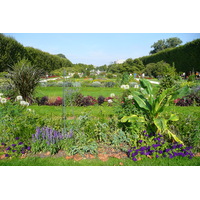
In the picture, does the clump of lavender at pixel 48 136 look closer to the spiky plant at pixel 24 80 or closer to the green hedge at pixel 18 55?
the spiky plant at pixel 24 80

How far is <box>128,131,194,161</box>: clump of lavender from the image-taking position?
3236mm

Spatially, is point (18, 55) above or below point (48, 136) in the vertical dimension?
above

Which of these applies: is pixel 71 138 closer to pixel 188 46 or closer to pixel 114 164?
pixel 114 164

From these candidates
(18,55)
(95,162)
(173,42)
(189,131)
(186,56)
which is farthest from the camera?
(173,42)

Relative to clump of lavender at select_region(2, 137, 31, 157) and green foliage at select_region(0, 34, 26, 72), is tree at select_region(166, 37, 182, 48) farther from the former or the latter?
clump of lavender at select_region(2, 137, 31, 157)

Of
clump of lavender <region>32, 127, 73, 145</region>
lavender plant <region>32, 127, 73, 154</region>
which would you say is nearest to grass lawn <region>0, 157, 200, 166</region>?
lavender plant <region>32, 127, 73, 154</region>

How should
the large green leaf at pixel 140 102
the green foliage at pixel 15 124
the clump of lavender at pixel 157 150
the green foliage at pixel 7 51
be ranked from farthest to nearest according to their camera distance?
the green foliage at pixel 7 51
the large green leaf at pixel 140 102
the green foliage at pixel 15 124
the clump of lavender at pixel 157 150

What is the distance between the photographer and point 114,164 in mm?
3070

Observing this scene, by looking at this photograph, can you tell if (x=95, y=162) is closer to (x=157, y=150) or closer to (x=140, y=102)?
(x=157, y=150)

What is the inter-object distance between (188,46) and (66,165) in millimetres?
21793

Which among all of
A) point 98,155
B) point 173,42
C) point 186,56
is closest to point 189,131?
point 98,155

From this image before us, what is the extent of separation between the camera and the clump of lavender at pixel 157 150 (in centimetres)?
324

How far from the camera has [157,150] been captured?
10.8ft

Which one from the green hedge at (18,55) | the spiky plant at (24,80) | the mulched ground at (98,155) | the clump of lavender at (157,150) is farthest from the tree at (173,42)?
the mulched ground at (98,155)
